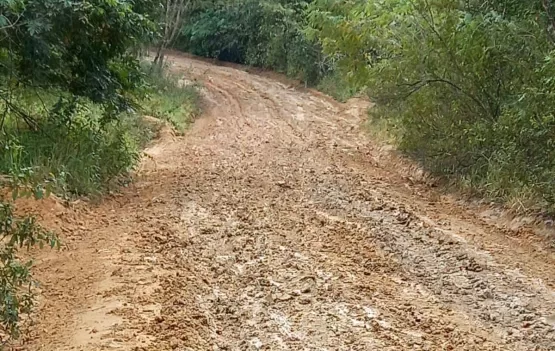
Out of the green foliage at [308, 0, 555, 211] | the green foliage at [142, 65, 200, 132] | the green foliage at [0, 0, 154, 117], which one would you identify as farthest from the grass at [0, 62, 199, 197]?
the green foliage at [142, 65, 200, 132]

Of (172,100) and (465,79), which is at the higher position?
(465,79)

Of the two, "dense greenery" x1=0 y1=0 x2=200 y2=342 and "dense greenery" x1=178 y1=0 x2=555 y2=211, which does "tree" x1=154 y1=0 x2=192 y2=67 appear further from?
"dense greenery" x1=0 y1=0 x2=200 y2=342

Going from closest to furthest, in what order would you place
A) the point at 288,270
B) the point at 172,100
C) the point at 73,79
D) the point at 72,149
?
1. the point at 288,270
2. the point at 72,149
3. the point at 73,79
4. the point at 172,100

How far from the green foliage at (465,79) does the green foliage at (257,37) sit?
11.1m

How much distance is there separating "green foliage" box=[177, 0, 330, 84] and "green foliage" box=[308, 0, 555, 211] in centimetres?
1106

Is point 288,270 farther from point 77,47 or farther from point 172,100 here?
point 172,100

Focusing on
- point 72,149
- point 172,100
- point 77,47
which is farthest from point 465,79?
point 172,100

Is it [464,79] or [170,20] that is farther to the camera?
[170,20]

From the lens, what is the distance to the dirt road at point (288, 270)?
14.6 feet

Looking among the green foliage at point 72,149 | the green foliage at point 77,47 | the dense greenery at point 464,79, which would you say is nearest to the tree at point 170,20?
the dense greenery at point 464,79

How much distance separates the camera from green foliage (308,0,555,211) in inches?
283

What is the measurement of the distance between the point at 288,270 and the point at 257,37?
22548 millimetres

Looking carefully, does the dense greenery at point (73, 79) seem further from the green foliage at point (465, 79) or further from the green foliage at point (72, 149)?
the green foliage at point (465, 79)

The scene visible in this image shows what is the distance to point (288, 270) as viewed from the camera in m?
5.58
